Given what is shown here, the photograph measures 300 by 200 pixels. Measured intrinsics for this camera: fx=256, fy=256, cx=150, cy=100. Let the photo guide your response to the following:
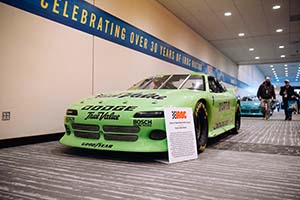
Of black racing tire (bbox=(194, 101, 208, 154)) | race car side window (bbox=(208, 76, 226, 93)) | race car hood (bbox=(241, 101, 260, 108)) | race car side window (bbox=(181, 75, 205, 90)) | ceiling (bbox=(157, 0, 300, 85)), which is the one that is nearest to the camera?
black racing tire (bbox=(194, 101, 208, 154))

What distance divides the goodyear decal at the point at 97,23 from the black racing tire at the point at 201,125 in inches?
102

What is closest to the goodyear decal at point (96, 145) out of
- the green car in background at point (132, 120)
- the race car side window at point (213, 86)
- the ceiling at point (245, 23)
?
the green car in background at point (132, 120)

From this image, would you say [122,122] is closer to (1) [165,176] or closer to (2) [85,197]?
(1) [165,176]

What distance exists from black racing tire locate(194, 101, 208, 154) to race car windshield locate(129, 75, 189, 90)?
21.6 inches

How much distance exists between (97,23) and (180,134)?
3.07 meters

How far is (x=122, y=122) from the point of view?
2.49 metres

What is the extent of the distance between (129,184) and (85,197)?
352 mm

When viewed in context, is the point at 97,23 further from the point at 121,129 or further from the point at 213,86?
the point at 121,129

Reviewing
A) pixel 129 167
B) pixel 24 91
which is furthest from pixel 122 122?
pixel 24 91

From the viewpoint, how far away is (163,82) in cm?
366

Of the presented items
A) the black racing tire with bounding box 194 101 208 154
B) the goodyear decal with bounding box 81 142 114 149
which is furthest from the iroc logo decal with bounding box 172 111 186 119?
the goodyear decal with bounding box 81 142 114 149

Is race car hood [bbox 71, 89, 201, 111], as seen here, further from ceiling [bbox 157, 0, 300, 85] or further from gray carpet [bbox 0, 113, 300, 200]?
ceiling [bbox 157, 0, 300, 85]

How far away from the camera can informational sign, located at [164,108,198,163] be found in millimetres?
2479

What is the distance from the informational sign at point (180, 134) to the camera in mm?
2479
